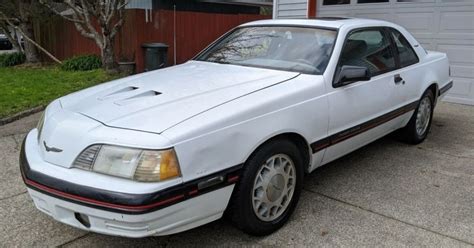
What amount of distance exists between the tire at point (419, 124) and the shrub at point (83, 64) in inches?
330

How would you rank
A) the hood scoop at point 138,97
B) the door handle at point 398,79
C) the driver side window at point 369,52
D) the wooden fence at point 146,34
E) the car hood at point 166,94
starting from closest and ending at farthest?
1. the car hood at point 166,94
2. the hood scoop at point 138,97
3. the driver side window at point 369,52
4. the door handle at point 398,79
5. the wooden fence at point 146,34

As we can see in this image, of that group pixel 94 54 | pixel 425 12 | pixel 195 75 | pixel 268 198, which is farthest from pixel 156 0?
pixel 268 198

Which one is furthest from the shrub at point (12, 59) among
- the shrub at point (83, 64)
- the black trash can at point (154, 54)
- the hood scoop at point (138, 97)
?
the hood scoop at point (138, 97)

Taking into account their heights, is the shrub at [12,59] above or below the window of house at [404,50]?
below

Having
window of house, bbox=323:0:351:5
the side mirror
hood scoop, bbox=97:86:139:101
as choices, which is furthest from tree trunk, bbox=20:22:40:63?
the side mirror

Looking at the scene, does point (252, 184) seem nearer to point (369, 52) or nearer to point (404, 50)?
point (369, 52)

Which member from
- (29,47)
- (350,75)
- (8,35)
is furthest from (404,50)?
(8,35)

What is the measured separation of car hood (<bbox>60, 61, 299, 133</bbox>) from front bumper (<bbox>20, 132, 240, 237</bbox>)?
0.40 m

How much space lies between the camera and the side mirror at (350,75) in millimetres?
3467

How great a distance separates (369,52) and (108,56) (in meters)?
7.48

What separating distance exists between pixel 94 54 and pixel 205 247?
33.7 feet

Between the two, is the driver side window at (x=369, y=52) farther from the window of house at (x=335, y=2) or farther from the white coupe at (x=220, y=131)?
the window of house at (x=335, y=2)

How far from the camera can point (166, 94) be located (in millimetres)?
3039

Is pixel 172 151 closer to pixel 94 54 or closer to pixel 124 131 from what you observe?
pixel 124 131
